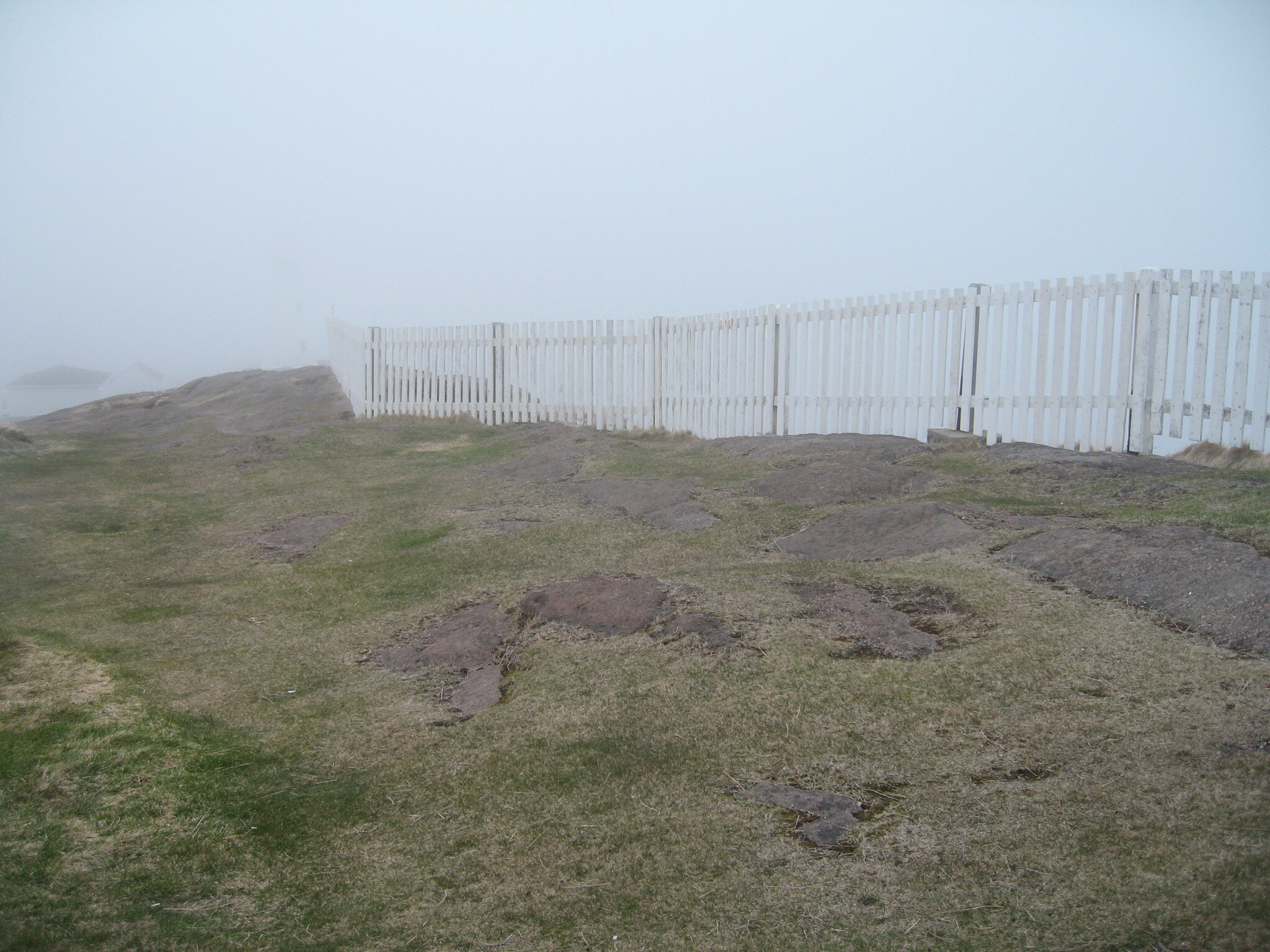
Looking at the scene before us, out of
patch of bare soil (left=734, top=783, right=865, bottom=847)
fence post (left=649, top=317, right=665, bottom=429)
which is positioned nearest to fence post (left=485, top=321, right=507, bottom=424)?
fence post (left=649, top=317, right=665, bottom=429)

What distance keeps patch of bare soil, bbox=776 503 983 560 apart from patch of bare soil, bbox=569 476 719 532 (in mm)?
764

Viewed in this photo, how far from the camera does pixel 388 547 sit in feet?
19.2

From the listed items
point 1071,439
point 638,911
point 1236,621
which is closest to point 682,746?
point 638,911

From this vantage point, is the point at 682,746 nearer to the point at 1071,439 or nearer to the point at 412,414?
the point at 1071,439

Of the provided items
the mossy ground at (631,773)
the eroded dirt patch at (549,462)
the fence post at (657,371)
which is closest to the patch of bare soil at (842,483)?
the mossy ground at (631,773)

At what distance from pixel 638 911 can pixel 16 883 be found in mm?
1611

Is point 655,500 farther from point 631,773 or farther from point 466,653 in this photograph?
point 631,773

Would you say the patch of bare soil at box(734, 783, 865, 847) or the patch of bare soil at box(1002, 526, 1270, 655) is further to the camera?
the patch of bare soil at box(1002, 526, 1270, 655)

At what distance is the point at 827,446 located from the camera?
27.2ft

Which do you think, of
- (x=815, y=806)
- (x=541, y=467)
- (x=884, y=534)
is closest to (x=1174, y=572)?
(x=884, y=534)

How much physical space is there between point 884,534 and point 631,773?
2873 millimetres

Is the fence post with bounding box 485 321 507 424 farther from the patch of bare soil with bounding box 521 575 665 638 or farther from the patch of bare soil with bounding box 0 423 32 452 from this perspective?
the patch of bare soil with bounding box 521 575 665 638

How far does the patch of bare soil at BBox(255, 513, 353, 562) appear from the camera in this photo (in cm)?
596

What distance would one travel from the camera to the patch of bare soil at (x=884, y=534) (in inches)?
196
